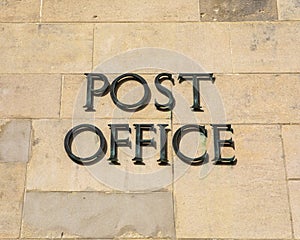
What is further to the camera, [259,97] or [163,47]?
[163,47]

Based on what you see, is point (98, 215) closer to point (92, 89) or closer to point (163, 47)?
point (92, 89)

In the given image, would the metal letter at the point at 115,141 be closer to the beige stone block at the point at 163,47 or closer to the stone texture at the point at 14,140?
the beige stone block at the point at 163,47

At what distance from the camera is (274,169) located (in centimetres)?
396

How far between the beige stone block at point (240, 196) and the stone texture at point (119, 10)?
1.31m

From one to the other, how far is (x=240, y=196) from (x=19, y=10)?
267 cm

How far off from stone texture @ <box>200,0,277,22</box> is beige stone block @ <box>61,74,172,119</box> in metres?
0.84

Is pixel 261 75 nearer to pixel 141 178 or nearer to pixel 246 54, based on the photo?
pixel 246 54

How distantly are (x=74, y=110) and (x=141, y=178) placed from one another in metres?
0.85

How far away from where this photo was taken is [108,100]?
13.7ft

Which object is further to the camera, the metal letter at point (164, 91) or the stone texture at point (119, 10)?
the stone texture at point (119, 10)

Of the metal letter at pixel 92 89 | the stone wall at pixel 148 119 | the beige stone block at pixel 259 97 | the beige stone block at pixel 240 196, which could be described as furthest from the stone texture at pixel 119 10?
the beige stone block at pixel 240 196

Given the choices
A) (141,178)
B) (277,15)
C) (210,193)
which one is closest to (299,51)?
Answer: (277,15)

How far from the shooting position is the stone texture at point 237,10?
446 centimetres

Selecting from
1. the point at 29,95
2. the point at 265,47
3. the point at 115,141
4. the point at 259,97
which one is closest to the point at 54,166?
the point at 115,141
